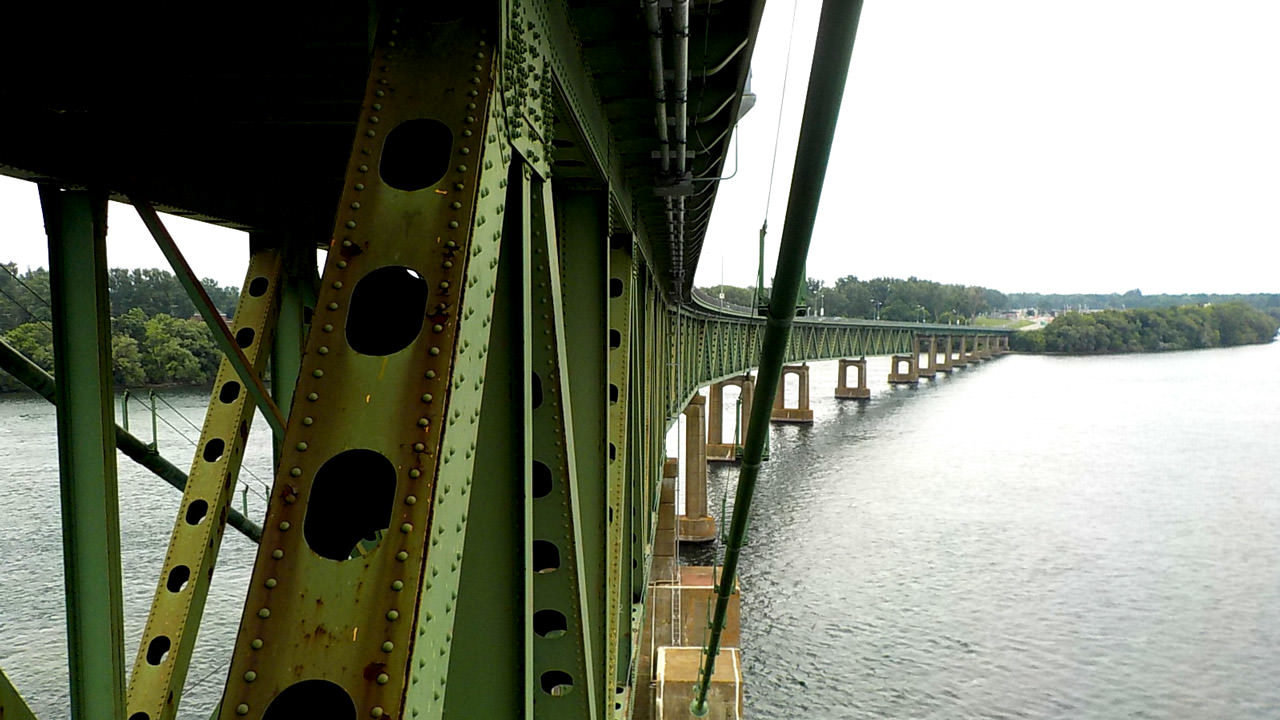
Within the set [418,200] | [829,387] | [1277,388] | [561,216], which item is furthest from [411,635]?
[1277,388]

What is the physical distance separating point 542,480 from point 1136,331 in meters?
177

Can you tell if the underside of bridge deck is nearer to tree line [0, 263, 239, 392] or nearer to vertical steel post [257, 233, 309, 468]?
vertical steel post [257, 233, 309, 468]

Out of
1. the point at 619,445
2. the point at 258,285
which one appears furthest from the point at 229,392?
the point at 619,445

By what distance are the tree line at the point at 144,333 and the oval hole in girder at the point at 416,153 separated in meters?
19.2

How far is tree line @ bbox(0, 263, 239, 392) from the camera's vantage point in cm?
2091

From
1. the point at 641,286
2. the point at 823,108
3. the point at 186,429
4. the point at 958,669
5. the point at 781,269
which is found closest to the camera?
the point at 823,108

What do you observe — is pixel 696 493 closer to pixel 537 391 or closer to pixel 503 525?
pixel 537 391

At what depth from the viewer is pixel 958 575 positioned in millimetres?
32469

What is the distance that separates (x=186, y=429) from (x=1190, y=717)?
37.2 meters

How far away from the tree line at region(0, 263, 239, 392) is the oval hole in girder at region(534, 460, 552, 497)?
1739 cm

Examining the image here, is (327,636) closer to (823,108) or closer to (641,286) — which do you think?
(823,108)

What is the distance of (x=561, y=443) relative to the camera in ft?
16.1

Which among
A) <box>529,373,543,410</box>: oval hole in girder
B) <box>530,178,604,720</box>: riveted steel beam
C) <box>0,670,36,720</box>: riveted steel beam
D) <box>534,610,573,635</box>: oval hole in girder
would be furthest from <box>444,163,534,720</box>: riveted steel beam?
<box>0,670,36,720</box>: riveted steel beam

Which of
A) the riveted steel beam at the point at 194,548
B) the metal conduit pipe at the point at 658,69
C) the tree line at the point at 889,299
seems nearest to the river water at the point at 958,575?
the riveted steel beam at the point at 194,548
